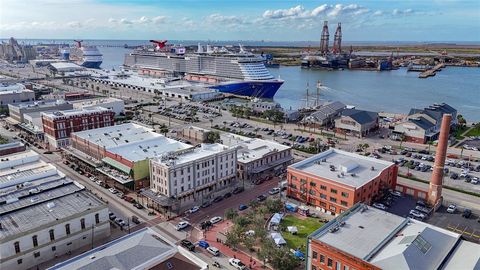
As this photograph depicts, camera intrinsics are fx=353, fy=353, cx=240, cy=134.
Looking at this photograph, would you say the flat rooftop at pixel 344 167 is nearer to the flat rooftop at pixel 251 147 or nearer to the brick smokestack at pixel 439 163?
the brick smokestack at pixel 439 163

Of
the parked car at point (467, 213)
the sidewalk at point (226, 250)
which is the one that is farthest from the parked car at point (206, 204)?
the parked car at point (467, 213)

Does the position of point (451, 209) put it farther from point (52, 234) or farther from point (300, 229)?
point (52, 234)

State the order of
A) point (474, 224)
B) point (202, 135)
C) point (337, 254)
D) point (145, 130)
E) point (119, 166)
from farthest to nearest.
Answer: point (202, 135) < point (145, 130) < point (119, 166) < point (474, 224) < point (337, 254)

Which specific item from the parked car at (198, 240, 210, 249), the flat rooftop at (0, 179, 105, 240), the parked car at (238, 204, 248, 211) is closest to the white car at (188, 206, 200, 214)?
the parked car at (238, 204, 248, 211)

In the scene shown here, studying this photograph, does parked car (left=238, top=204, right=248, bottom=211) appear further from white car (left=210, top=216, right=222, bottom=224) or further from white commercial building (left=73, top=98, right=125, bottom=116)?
white commercial building (left=73, top=98, right=125, bottom=116)

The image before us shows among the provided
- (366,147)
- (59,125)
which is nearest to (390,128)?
(366,147)

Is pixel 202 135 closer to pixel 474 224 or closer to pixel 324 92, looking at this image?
pixel 474 224

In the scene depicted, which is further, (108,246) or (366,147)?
(366,147)

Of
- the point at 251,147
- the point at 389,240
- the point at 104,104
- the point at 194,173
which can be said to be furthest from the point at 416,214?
the point at 104,104
